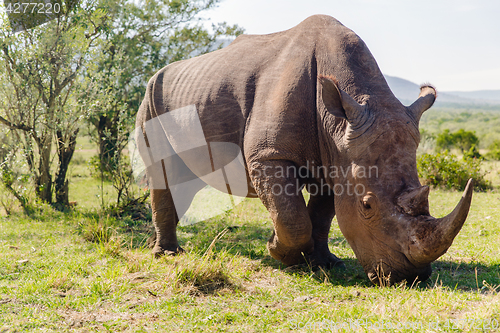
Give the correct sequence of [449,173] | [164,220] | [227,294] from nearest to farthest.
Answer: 1. [227,294]
2. [164,220]
3. [449,173]

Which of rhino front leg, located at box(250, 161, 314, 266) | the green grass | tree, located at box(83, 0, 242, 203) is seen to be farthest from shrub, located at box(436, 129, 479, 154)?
rhino front leg, located at box(250, 161, 314, 266)

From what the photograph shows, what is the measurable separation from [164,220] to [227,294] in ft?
7.20

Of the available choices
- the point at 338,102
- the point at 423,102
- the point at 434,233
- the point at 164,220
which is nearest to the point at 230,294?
the point at 434,233

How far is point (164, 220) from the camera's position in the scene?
580 centimetres

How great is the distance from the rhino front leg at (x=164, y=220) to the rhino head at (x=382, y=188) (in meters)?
2.69

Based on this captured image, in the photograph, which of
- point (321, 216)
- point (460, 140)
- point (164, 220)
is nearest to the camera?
point (321, 216)

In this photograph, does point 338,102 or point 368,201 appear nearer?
point 368,201

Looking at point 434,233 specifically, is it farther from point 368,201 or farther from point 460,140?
point 460,140

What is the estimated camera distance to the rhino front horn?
299 centimetres

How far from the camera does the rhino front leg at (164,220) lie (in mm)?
5766

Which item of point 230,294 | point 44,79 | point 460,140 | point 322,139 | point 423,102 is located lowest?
point 460,140

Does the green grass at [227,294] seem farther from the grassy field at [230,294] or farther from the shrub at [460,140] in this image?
the shrub at [460,140]

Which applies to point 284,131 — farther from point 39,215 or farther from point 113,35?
point 113,35

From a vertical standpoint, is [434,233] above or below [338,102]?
below
